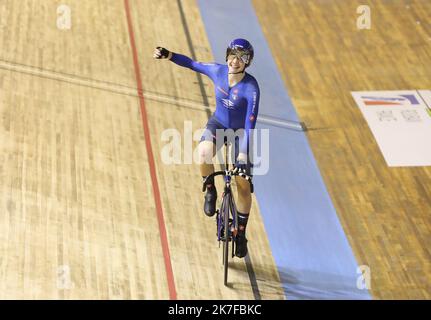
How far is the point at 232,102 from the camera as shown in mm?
6387

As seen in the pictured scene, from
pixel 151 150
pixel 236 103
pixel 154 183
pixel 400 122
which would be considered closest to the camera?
pixel 236 103

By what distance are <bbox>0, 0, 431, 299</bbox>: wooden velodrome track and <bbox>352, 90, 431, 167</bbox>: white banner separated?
0.48 ft

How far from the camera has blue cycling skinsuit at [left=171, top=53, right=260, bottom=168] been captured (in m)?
6.21

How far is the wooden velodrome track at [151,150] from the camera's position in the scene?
705 cm

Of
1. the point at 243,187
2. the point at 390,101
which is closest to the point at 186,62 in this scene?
the point at 243,187

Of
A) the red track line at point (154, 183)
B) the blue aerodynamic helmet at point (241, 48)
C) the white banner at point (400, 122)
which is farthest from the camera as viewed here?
the white banner at point (400, 122)

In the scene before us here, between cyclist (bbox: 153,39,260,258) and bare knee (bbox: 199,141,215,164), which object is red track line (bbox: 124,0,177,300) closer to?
cyclist (bbox: 153,39,260,258)

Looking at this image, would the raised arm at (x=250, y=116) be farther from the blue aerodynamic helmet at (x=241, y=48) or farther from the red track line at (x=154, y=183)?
the red track line at (x=154, y=183)

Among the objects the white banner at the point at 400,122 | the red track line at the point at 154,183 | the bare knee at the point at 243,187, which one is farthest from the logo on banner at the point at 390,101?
the bare knee at the point at 243,187

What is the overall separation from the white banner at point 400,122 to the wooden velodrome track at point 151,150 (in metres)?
0.15

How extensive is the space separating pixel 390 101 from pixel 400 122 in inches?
18.0

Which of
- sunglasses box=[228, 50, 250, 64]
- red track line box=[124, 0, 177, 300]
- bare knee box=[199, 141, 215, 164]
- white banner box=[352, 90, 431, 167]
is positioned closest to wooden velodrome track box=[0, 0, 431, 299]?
red track line box=[124, 0, 177, 300]

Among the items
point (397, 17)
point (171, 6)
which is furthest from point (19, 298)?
point (397, 17)

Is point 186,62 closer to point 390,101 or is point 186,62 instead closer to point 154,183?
point 154,183
